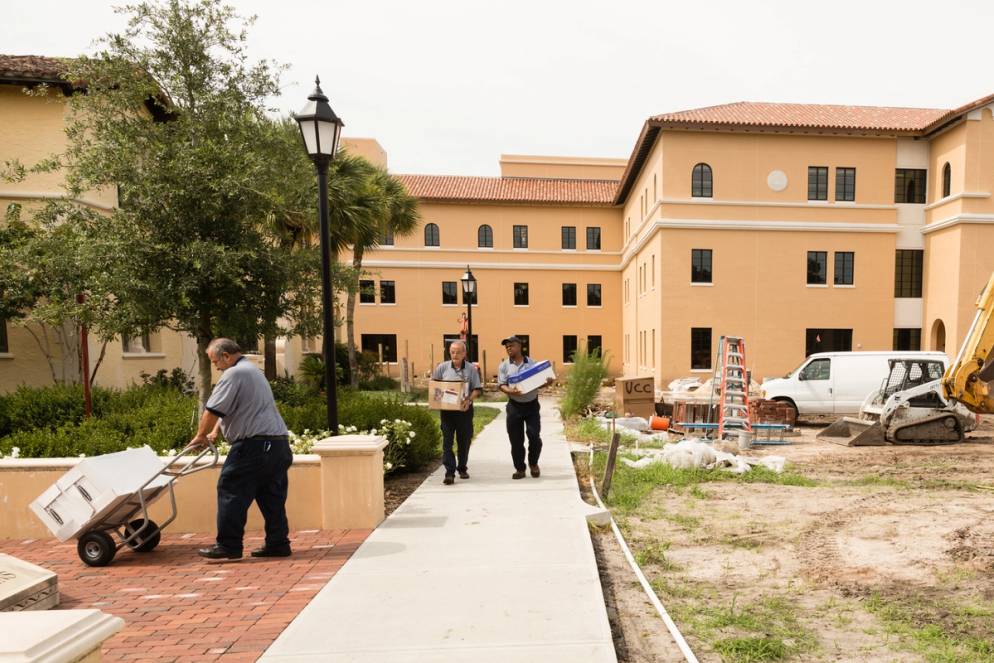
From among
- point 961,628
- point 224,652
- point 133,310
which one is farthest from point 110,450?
point 961,628

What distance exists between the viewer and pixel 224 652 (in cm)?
338

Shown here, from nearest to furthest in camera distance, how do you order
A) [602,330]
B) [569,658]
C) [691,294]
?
[569,658]
[691,294]
[602,330]

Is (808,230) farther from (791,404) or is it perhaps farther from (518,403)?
(518,403)

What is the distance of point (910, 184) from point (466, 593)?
2804cm

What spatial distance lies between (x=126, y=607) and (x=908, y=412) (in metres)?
14.3

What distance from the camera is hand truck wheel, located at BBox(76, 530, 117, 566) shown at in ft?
15.8

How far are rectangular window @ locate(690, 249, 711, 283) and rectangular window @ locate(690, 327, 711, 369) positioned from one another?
83.2 inches

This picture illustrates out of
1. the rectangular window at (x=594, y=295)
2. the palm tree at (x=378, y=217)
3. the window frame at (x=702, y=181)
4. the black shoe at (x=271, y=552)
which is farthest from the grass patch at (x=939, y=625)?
the rectangular window at (x=594, y=295)

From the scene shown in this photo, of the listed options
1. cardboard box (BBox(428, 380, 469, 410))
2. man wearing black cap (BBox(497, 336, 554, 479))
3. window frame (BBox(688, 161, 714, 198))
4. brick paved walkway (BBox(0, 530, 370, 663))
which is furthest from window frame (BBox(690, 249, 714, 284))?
brick paved walkway (BBox(0, 530, 370, 663))

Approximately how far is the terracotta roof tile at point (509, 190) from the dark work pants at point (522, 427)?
28637 mm

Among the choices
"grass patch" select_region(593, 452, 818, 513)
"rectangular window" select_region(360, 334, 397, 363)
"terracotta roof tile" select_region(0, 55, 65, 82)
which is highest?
"terracotta roof tile" select_region(0, 55, 65, 82)

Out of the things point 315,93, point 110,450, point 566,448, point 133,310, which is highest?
point 315,93

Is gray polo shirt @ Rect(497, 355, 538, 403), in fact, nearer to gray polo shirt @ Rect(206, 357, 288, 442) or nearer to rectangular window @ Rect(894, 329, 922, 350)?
gray polo shirt @ Rect(206, 357, 288, 442)

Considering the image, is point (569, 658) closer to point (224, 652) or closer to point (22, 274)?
point (224, 652)
